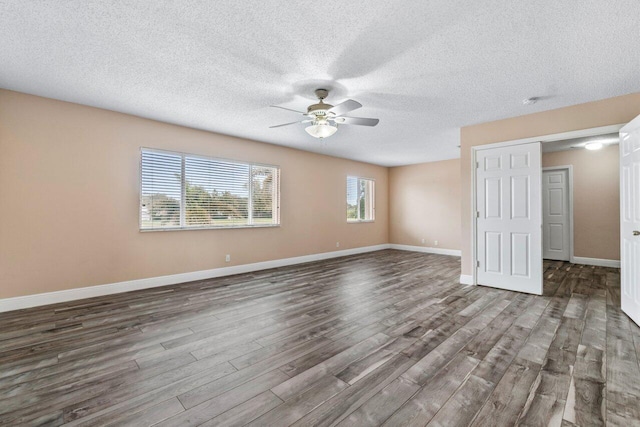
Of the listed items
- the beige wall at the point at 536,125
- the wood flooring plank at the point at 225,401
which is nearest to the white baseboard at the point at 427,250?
the beige wall at the point at 536,125

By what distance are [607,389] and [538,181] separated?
2952 millimetres

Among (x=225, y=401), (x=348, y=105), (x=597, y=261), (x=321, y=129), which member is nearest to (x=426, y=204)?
(x=597, y=261)

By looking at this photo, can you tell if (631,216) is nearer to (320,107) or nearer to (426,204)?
(320,107)

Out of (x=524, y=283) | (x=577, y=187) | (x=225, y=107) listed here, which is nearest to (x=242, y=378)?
(x=225, y=107)

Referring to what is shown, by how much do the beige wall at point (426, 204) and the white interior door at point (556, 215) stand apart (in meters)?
1.90

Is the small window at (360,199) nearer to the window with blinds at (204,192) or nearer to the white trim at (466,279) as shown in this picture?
the window with blinds at (204,192)

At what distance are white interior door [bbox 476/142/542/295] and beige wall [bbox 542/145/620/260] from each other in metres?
3.42

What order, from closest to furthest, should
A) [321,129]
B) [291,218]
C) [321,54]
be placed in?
[321,54]
[321,129]
[291,218]

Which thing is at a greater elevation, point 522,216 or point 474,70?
point 474,70

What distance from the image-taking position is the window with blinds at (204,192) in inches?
178

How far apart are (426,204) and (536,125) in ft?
14.3

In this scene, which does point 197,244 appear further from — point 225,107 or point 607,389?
point 607,389

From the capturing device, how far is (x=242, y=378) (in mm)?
2023

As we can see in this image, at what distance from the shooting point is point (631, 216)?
3074 mm
